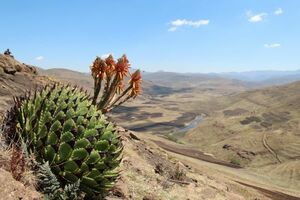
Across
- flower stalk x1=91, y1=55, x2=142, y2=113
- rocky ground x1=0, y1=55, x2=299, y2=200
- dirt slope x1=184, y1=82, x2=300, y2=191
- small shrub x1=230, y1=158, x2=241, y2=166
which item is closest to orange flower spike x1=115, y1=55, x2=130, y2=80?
flower stalk x1=91, y1=55, x2=142, y2=113

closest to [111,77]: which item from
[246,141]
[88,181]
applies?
[88,181]

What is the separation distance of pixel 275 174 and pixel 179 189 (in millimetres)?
52766

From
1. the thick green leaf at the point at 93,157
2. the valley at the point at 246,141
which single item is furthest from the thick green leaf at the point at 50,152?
the valley at the point at 246,141

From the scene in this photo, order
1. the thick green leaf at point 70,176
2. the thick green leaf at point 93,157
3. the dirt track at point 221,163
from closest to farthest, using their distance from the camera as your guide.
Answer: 1. the thick green leaf at point 70,176
2. the thick green leaf at point 93,157
3. the dirt track at point 221,163

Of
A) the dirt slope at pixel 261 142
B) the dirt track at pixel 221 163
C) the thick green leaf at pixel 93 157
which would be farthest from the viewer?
the dirt slope at pixel 261 142

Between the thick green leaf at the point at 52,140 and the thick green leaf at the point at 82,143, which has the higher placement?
the thick green leaf at the point at 52,140

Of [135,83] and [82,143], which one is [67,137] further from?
[135,83]

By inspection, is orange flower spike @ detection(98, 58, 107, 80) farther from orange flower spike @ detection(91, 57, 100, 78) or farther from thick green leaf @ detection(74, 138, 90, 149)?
thick green leaf @ detection(74, 138, 90, 149)

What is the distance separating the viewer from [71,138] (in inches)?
211

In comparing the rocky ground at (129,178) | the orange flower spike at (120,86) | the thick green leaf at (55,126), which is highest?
A: the orange flower spike at (120,86)

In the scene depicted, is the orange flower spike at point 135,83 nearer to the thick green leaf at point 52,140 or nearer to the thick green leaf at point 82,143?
the thick green leaf at point 82,143

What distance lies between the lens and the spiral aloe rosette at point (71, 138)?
17.4ft

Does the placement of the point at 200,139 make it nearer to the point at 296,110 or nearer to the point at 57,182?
the point at 296,110

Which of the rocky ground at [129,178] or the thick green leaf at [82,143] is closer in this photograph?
the rocky ground at [129,178]
